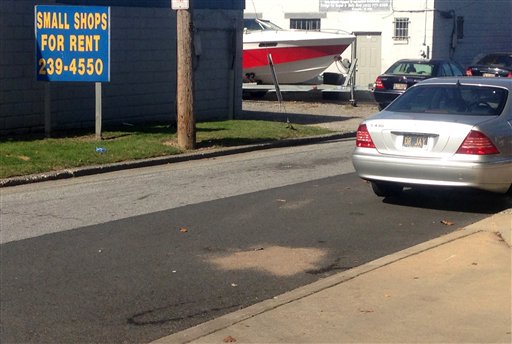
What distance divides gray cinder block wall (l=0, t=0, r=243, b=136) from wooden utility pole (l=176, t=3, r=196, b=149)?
2966 millimetres

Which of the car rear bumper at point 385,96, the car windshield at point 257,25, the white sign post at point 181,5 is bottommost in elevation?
the car rear bumper at point 385,96

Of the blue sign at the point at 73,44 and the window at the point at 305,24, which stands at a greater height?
the window at the point at 305,24

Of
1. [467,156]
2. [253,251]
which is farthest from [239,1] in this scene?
[253,251]

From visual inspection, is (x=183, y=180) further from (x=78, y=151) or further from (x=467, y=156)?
(x=467, y=156)

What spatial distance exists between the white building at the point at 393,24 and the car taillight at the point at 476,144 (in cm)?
2242

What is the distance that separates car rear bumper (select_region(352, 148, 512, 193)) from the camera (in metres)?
10.5

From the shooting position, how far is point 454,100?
11617 mm

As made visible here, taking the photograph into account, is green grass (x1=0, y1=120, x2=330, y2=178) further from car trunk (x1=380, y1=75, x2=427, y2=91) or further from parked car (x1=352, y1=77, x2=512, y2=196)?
parked car (x1=352, y1=77, x2=512, y2=196)

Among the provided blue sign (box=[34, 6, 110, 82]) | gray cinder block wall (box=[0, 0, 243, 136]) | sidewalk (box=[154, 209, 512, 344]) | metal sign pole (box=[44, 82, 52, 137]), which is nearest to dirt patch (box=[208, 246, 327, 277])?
sidewalk (box=[154, 209, 512, 344])

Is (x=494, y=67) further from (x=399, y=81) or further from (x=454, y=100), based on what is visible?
(x=454, y=100)

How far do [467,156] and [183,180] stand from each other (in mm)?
4642

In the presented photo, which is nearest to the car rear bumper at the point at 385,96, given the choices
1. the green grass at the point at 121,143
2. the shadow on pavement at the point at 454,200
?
the green grass at the point at 121,143

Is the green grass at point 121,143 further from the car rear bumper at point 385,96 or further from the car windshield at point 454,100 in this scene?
the car windshield at point 454,100

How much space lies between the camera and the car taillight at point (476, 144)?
10539mm
